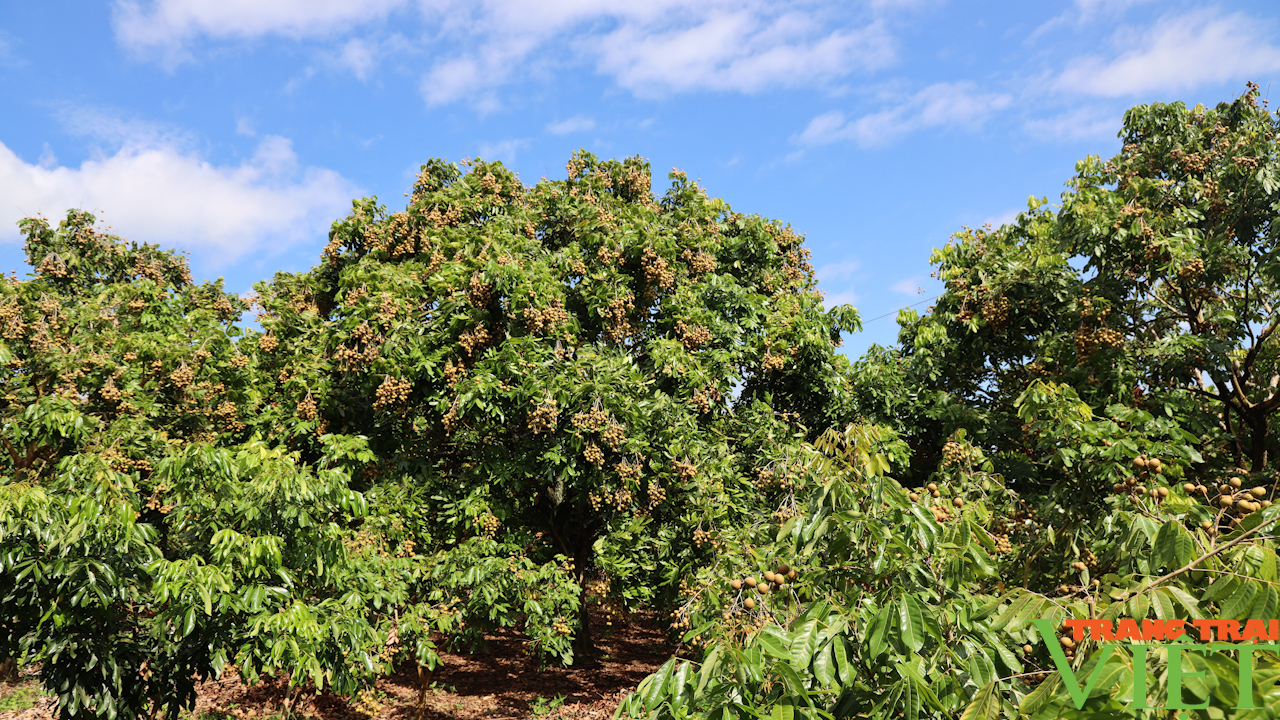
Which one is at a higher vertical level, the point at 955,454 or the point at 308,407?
the point at 308,407

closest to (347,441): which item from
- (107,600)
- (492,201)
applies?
(107,600)

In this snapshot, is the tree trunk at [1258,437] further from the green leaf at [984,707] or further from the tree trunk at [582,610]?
the green leaf at [984,707]

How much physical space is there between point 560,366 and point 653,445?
53.9 inches

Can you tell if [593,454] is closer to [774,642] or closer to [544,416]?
[544,416]

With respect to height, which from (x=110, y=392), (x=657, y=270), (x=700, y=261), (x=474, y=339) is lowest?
(x=110, y=392)

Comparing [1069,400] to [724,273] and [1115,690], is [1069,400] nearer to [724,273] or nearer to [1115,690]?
[1115,690]

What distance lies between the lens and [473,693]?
433 inches

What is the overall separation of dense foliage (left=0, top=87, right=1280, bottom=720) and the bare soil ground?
162 cm

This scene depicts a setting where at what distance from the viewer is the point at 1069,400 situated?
5078 millimetres

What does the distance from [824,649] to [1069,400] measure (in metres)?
3.84

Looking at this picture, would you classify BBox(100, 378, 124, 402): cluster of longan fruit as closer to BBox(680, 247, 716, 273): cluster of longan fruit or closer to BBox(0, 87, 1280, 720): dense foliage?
BBox(0, 87, 1280, 720): dense foliage

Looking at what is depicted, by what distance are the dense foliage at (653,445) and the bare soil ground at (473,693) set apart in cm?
162

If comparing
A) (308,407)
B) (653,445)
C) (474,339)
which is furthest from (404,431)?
(653,445)

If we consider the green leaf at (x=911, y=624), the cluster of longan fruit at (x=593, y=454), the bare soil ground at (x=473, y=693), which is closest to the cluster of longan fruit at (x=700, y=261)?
the cluster of longan fruit at (x=593, y=454)
